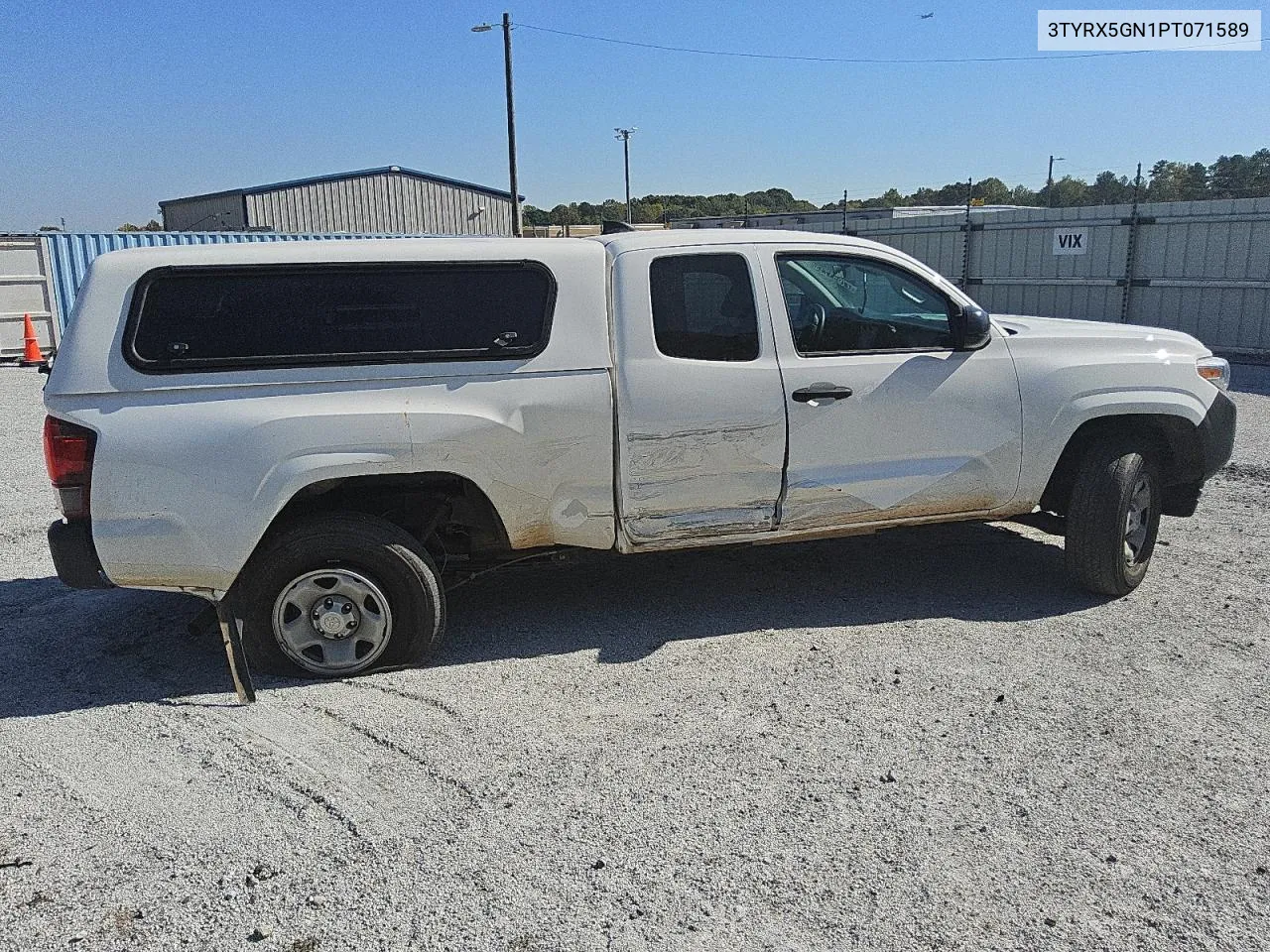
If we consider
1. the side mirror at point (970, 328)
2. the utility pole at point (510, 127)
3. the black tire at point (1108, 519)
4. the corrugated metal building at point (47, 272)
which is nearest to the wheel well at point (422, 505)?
the side mirror at point (970, 328)

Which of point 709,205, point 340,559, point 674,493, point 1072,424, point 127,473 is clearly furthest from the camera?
point 709,205

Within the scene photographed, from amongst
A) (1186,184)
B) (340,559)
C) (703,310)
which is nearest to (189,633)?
(340,559)

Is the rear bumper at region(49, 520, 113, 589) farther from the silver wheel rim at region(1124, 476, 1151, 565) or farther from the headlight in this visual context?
the headlight

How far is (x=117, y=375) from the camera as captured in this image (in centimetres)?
414

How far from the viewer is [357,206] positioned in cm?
3881

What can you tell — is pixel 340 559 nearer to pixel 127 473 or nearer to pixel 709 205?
pixel 127 473

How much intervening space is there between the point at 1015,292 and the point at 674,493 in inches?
604

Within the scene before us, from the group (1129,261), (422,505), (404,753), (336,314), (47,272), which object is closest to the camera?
(404,753)

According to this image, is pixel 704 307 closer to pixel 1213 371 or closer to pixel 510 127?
pixel 1213 371

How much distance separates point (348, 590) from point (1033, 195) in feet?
226

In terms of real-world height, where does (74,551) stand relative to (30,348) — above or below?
above

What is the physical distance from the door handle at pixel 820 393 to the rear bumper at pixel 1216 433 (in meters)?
2.04

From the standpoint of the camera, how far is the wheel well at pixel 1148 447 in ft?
17.8

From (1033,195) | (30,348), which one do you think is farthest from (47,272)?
(1033,195)
